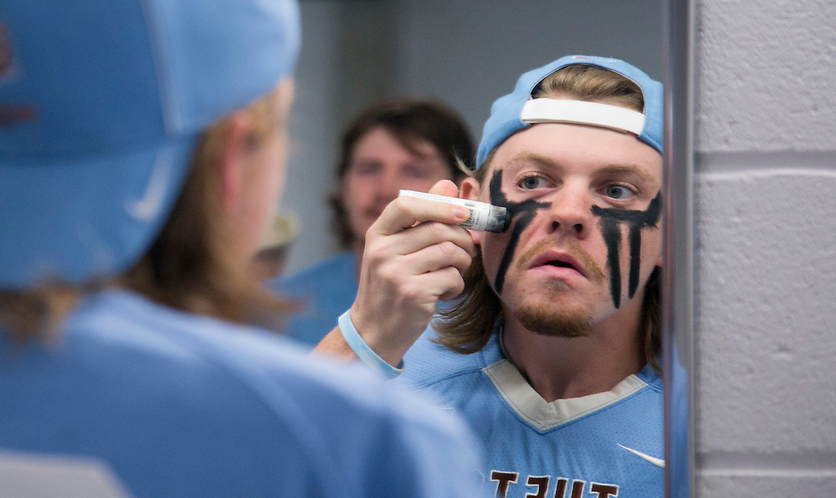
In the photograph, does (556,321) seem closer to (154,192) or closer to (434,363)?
(434,363)

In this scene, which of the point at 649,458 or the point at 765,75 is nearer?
the point at 765,75

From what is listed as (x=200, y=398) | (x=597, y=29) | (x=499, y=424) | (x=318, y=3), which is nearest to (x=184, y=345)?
(x=200, y=398)

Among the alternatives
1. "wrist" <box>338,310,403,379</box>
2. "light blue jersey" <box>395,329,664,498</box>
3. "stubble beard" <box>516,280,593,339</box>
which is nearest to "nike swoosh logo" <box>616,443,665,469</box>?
"light blue jersey" <box>395,329,664,498</box>

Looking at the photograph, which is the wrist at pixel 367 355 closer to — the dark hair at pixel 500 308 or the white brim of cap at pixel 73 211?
the dark hair at pixel 500 308

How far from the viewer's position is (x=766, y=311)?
53cm

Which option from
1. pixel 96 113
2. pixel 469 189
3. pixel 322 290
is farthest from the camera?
pixel 322 290

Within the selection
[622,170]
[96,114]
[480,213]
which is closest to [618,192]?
[622,170]

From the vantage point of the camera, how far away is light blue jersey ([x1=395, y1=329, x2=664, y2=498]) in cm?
72

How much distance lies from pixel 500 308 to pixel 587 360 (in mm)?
122

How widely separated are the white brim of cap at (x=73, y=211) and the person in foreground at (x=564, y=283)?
40 cm

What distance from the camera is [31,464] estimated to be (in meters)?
0.34

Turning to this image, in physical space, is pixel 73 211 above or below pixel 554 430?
above

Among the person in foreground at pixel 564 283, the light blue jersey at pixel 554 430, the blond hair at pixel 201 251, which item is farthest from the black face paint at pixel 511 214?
the blond hair at pixel 201 251

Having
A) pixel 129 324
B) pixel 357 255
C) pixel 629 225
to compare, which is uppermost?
pixel 129 324
